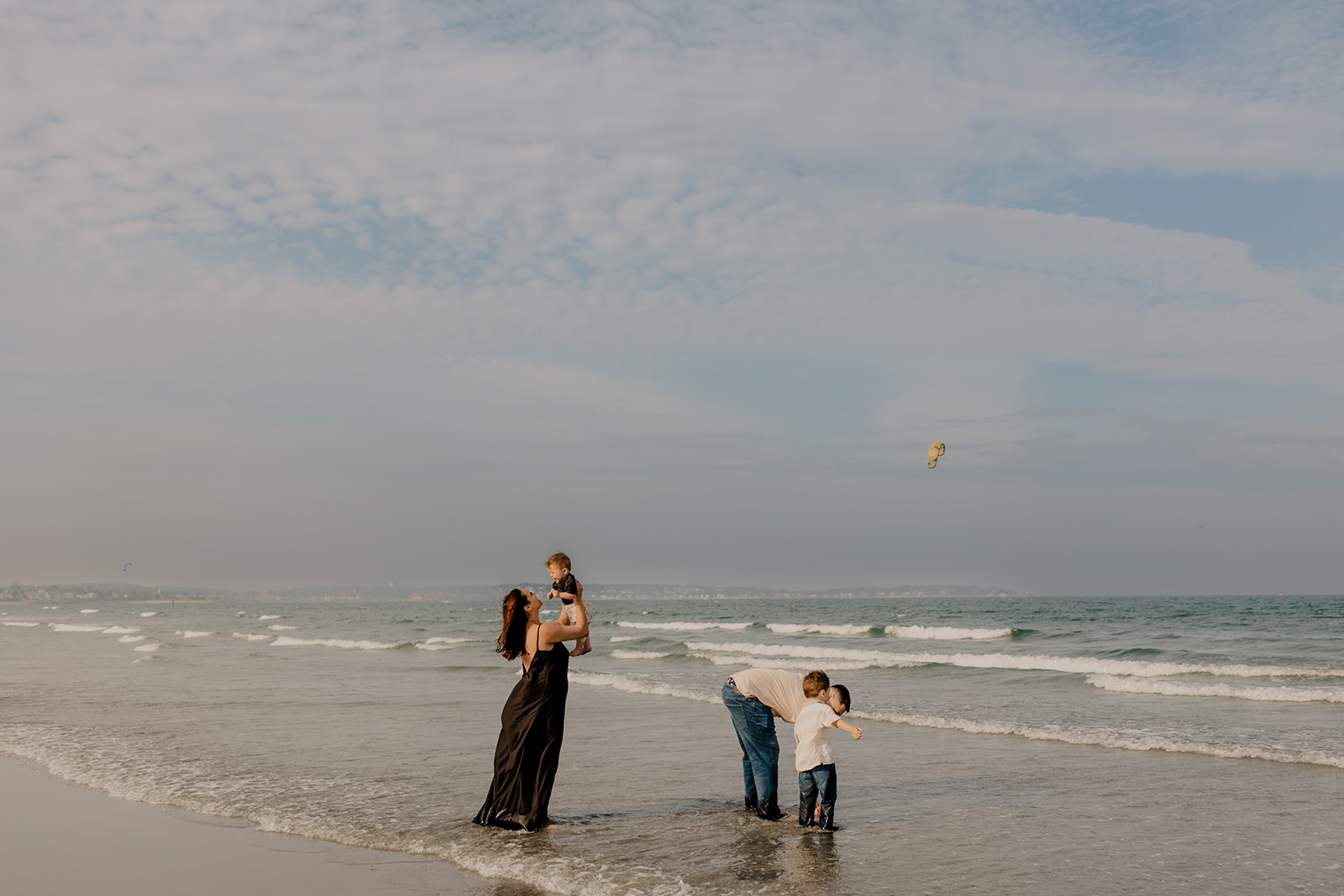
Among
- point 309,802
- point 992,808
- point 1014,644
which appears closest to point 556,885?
point 309,802

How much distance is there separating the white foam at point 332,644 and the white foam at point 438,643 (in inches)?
37.7

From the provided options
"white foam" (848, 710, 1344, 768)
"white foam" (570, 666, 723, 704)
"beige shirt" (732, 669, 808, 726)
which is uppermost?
"beige shirt" (732, 669, 808, 726)

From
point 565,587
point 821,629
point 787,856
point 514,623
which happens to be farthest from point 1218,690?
point 821,629

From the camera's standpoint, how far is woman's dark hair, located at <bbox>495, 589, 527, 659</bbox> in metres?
6.93

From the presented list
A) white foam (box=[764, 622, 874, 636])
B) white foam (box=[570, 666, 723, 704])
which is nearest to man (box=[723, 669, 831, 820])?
white foam (box=[570, 666, 723, 704])

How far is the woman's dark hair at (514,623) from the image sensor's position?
6934 mm

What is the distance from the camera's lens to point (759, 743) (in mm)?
7270

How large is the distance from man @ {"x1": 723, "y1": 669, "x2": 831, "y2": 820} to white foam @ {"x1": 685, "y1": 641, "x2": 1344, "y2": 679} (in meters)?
14.9

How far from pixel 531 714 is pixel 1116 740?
799cm

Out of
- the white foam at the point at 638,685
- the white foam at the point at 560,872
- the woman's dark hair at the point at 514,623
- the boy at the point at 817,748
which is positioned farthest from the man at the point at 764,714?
the white foam at the point at 638,685

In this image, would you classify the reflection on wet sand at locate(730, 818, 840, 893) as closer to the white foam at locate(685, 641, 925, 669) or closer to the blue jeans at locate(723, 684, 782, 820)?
the blue jeans at locate(723, 684, 782, 820)

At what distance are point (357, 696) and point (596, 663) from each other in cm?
974

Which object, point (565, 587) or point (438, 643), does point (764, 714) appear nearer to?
point (565, 587)

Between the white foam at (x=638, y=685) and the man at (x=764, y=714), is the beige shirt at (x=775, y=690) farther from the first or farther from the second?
the white foam at (x=638, y=685)
